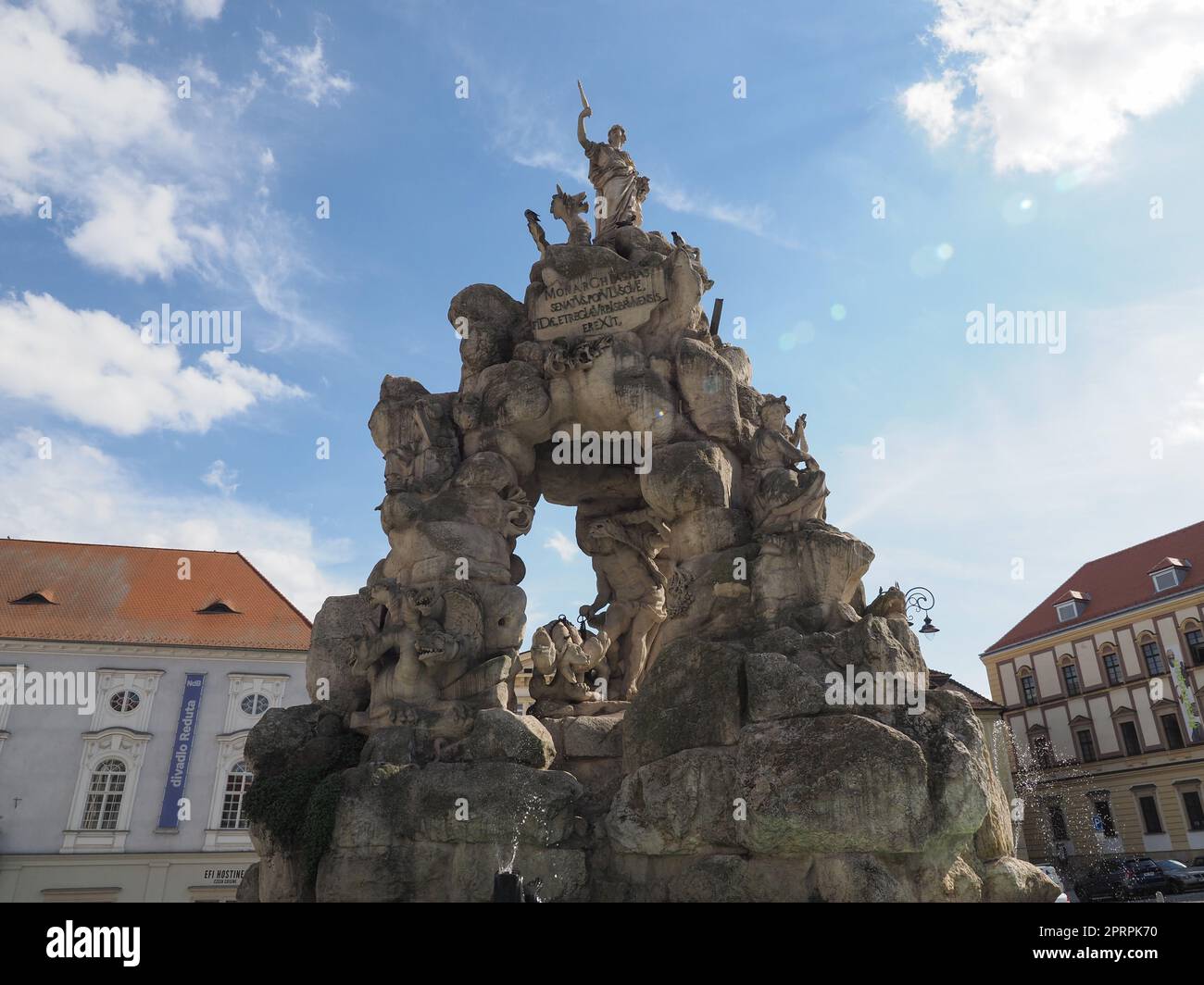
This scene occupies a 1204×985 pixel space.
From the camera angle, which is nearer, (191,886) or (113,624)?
(191,886)

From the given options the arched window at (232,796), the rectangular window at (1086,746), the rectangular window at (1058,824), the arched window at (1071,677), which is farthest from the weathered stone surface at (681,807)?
the arched window at (1071,677)

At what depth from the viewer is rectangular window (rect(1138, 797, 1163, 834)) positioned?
3456cm

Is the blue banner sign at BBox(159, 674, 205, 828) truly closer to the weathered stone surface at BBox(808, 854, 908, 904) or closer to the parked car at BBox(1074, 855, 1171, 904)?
the parked car at BBox(1074, 855, 1171, 904)

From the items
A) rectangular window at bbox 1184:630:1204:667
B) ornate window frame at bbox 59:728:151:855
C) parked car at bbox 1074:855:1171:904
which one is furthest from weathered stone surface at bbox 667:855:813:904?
rectangular window at bbox 1184:630:1204:667

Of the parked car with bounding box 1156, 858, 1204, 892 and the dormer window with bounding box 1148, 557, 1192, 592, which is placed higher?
the dormer window with bounding box 1148, 557, 1192, 592

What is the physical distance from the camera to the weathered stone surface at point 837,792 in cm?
525

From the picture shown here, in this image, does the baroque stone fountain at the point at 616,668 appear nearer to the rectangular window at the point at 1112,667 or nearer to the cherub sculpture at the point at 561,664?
the cherub sculpture at the point at 561,664

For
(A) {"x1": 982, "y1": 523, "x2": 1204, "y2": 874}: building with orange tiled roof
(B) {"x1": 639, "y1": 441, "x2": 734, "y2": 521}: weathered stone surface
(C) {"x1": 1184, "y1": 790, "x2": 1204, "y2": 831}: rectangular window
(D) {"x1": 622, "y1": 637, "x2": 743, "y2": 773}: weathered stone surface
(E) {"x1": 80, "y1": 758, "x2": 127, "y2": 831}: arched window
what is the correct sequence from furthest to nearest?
1. (A) {"x1": 982, "y1": 523, "x2": 1204, "y2": 874}: building with orange tiled roof
2. (C) {"x1": 1184, "y1": 790, "x2": 1204, "y2": 831}: rectangular window
3. (E) {"x1": 80, "y1": 758, "x2": 127, "y2": 831}: arched window
4. (B) {"x1": 639, "y1": 441, "x2": 734, "y2": 521}: weathered stone surface
5. (D) {"x1": 622, "y1": 637, "x2": 743, "y2": 773}: weathered stone surface

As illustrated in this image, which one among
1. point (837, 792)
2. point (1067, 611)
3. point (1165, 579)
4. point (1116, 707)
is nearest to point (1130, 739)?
point (1116, 707)

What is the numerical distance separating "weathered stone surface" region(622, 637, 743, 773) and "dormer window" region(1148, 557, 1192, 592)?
37.7 meters

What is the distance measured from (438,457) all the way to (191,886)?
82.6ft
